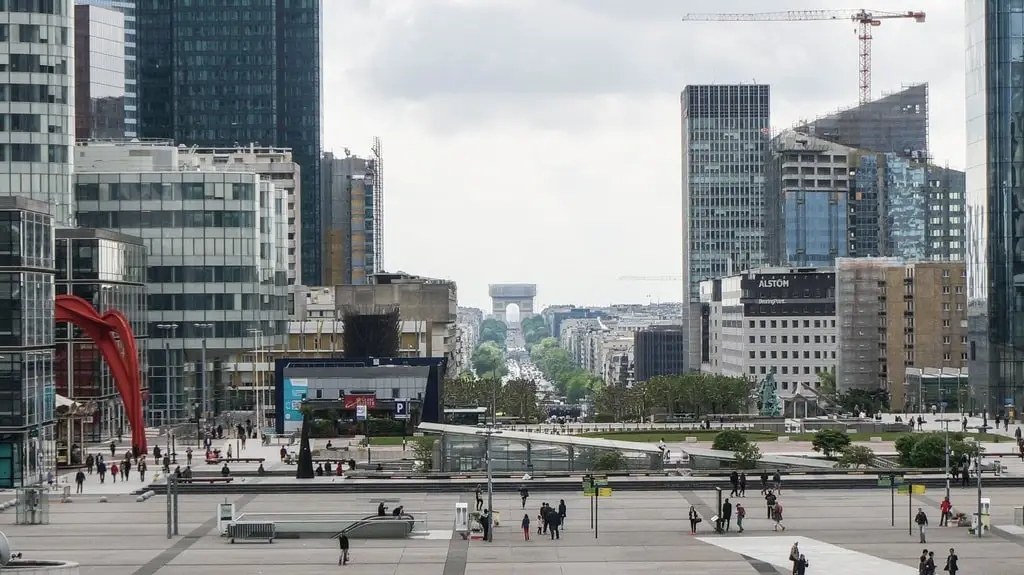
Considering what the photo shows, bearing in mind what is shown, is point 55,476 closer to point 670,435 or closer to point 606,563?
point 606,563

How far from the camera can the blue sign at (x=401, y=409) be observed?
136 m

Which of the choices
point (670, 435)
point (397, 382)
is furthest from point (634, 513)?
point (397, 382)

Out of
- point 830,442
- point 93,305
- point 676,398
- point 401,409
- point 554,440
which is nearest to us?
point 554,440

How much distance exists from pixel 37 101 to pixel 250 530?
7039 centimetres

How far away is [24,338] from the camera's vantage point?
88250 mm

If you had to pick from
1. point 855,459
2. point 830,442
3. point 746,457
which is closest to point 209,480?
point 746,457

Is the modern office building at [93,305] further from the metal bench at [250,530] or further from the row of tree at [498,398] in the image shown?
the metal bench at [250,530]

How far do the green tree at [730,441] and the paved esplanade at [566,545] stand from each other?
1614cm

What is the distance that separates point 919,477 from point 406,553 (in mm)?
36406

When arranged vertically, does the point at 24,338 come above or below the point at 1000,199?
below

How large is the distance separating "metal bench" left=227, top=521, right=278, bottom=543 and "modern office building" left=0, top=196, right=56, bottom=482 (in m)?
23.6

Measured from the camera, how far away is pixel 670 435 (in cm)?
12950

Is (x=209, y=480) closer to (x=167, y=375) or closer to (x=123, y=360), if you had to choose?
(x=123, y=360)

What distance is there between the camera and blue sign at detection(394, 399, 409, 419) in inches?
5364
